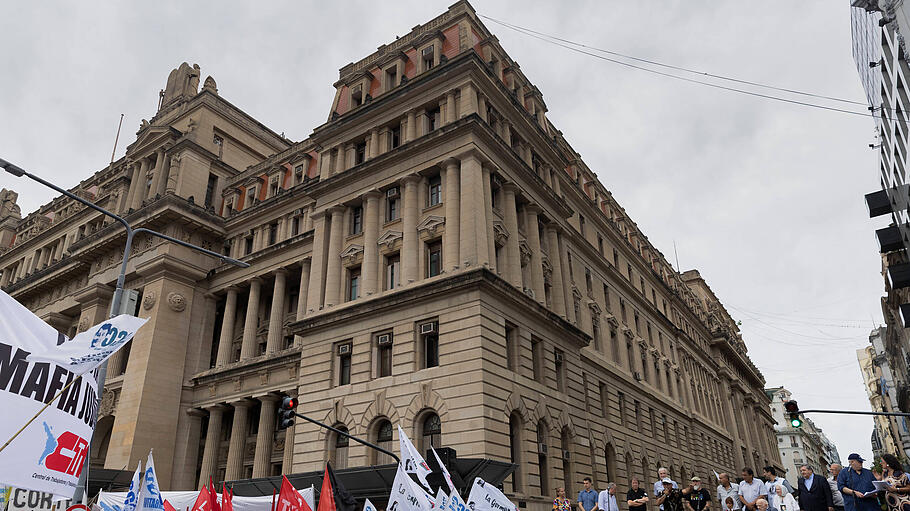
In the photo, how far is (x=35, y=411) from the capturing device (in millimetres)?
6328

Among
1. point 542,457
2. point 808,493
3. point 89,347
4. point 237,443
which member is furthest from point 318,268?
point 89,347

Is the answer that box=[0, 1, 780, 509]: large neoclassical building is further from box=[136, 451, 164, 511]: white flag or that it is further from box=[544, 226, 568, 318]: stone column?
box=[136, 451, 164, 511]: white flag

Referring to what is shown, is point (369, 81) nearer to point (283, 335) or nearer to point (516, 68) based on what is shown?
point (516, 68)

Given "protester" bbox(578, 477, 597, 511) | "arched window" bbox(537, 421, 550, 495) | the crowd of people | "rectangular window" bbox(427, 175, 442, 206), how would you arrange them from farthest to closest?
"rectangular window" bbox(427, 175, 442, 206), "arched window" bbox(537, 421, 550, 495), "protester" bbox(578, 477, 597, 511), the crowd of people

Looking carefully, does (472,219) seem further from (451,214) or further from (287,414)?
(287,414)

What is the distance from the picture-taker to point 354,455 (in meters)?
26.8

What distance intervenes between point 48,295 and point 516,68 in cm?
4424

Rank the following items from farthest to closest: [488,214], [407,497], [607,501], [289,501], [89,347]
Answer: [488,214] → [607,501] → [289,501] → [407,497] → [89,347]

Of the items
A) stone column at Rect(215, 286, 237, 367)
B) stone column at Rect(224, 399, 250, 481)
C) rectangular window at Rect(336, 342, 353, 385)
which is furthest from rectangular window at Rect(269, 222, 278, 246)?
rectangular window at Rect(336, 342, 353, 385)

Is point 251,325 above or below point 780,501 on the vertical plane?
above

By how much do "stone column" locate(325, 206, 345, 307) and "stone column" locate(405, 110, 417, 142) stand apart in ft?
19.0

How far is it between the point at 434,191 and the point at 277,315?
15.8 meters

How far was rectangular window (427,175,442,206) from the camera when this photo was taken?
103 ft

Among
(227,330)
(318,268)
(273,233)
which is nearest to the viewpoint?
(318,268)
